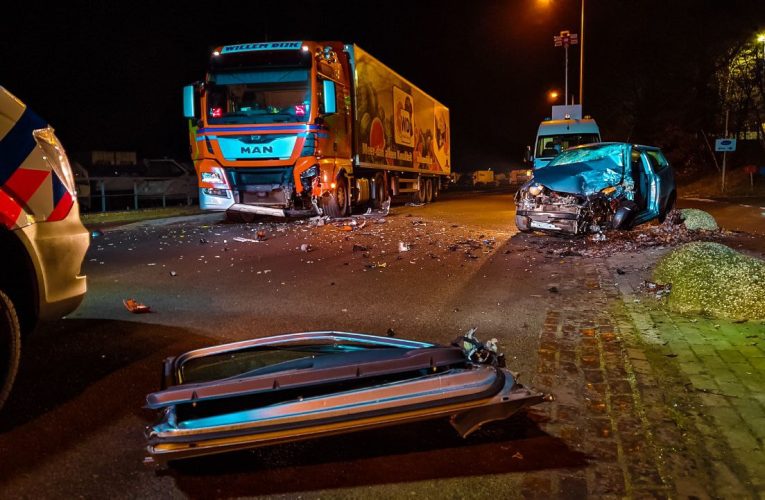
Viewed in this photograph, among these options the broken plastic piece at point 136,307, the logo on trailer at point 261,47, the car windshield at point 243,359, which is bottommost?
the broken plastic piece at point 136,307

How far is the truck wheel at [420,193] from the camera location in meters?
24.7

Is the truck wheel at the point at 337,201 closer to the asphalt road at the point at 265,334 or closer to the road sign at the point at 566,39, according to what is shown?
the asphalt road at the point at 265,334

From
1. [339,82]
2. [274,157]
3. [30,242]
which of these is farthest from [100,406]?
[339,82]

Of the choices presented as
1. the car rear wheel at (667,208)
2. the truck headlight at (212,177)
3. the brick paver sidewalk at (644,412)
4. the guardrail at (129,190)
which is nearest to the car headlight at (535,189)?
the car rear wheel at (667,208)

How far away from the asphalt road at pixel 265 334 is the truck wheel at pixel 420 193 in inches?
447

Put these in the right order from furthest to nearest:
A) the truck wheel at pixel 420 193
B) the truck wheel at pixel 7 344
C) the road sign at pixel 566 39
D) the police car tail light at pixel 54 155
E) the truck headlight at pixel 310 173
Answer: the road sign at pixel 566 39
the truck wheel at pixel 420 193
the truck headlight at pixel 310 173
the police car tail light at pixel 54 155
the truck wheel at pixel 7 344

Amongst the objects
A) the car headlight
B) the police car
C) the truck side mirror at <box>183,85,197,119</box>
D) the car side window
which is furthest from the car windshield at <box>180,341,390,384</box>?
the truck side mirror at <box>183,85,197,119</box>

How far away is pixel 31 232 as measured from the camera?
3838 mm

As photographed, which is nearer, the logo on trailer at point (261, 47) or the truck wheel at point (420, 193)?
the logo on trailer at point (261, 47)

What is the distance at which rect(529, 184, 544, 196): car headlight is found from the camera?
Answer: 12250 millimetres

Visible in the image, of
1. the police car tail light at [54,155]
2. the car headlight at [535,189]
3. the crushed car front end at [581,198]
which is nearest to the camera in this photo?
the police car tail light at [54,155]

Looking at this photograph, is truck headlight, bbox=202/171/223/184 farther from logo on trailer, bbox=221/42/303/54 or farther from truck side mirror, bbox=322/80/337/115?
truck side mirror, bbox=322/80/337/115

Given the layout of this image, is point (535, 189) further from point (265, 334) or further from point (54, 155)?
point (54, 155)

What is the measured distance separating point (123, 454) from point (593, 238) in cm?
992
